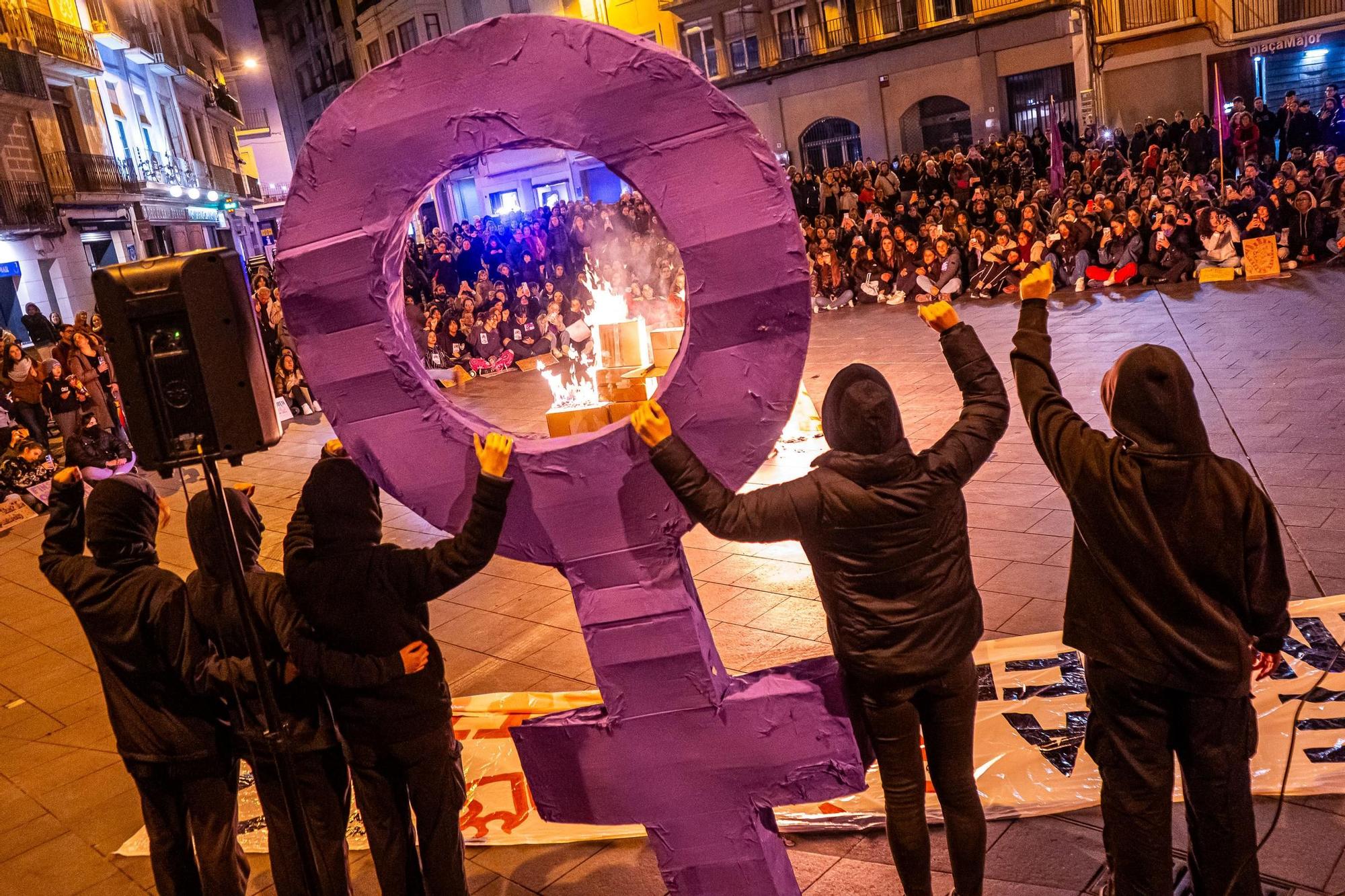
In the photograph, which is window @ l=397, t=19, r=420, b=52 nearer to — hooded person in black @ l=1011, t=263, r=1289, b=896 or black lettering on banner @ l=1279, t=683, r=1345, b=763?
black lettering on banner @ l=1279, t=683, r=1345, b=763

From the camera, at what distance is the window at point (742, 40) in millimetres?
32281

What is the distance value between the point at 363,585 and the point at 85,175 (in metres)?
27.8

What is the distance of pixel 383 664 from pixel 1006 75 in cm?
2866

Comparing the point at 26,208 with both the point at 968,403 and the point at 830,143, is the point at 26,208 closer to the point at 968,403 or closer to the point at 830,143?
the point at 830,143

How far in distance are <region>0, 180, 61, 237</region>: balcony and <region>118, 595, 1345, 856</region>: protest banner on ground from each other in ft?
→ 73.8

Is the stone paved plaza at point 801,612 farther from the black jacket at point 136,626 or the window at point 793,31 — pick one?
the window at point 793,31

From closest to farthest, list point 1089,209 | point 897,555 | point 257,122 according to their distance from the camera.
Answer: point 897,555, point 1089,209, point 257,122

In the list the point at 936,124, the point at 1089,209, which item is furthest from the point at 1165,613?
the point at 936,124

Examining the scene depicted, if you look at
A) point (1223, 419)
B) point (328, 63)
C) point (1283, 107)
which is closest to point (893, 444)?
point (1223, 419)

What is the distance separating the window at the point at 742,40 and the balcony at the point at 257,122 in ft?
108

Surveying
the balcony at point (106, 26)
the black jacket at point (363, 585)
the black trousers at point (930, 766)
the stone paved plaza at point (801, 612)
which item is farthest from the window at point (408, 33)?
the black trousers at point (930, 766)

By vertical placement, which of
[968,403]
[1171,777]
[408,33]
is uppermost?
[408,33]

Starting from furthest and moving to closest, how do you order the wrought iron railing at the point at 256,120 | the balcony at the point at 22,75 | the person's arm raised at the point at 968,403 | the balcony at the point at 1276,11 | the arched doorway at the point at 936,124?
A: the wrought iron railing at the point at 256,120 < the arched doorway at the point at 936,124 < the balcony at the point at 1276,11 < the balcony at the point at 22,75 < the person's arm raised at the point at 968,403

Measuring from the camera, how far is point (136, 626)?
10.9 ft
